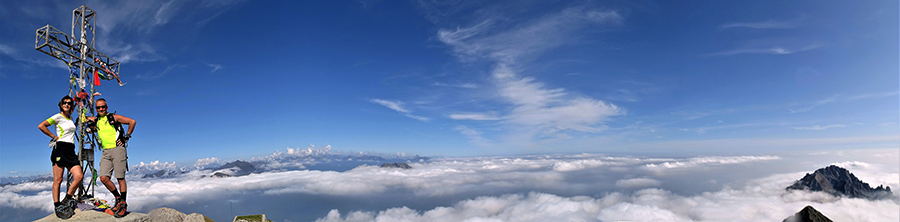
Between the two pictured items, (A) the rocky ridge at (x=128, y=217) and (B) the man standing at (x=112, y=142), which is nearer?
(B) the man standing at (x=112, y=142)

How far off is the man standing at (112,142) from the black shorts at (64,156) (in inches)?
30.9

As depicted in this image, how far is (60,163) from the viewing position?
11.0 metres

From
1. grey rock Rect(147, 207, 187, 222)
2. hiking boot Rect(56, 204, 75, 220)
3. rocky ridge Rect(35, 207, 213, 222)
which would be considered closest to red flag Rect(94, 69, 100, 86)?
hiking boot Rect(56, 204, 75, 220)

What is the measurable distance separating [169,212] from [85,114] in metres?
5.87

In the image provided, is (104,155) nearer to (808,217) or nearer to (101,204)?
(101,204)

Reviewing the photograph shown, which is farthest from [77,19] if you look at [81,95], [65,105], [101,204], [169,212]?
[169,212]

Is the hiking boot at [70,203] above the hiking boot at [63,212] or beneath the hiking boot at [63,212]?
above

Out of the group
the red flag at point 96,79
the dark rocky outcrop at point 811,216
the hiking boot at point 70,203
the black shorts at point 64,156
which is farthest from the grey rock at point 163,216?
the dark rocky outcrop at point 811,216

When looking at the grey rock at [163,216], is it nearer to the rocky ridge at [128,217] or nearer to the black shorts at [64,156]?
the rocky ridge at [128,217]

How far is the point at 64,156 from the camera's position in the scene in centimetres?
1107

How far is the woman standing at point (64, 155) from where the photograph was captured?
35.6 ft

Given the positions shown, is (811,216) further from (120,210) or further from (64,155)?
(64,155)

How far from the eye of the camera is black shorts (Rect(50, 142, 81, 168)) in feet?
35.8

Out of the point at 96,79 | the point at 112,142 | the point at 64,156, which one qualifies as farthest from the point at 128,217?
the point at 96,79
